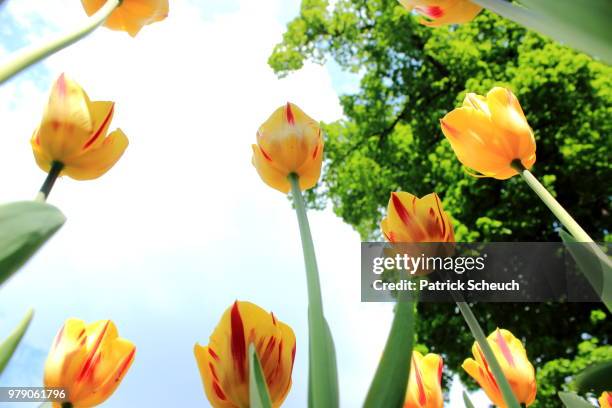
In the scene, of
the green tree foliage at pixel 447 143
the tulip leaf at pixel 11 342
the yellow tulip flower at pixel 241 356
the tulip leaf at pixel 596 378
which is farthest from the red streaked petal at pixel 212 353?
the green tree foliage at pixel 447 143

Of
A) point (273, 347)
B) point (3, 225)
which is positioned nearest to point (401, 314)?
point (273, 347)

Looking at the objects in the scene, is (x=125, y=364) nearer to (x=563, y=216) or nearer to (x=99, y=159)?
(x=99, y=159)

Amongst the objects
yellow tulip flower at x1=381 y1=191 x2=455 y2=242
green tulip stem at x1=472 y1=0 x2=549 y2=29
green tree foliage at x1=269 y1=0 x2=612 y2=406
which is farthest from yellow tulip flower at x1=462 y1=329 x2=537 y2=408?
green tree foliage at x1=269 y1=0 x2=612 y2=406

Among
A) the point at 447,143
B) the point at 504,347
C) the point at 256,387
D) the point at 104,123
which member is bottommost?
the point at 256,387

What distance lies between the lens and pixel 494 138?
61 centimetres

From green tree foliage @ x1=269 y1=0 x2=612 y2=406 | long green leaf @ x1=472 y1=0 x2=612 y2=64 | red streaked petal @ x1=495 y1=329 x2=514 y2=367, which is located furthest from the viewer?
green tree foliage @ x1=269 y1=0 x2=612 y2=406

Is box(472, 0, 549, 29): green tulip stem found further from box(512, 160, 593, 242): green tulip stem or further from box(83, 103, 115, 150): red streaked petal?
box(83, 103, 115, 150): red streaked petal

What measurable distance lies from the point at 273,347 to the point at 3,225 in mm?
190

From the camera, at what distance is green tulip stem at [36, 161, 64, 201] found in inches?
14.0

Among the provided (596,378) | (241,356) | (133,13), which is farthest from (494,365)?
(133,13)

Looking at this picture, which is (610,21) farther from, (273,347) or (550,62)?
(550,62)

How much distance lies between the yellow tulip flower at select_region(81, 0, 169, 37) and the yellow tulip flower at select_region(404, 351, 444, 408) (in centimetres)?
38

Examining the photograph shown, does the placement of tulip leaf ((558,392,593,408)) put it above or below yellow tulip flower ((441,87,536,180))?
below

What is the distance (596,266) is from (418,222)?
0.15 m
